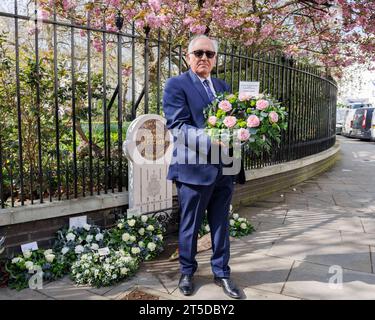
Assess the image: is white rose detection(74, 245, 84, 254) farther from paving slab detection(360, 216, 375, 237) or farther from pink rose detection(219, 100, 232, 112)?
paving slab detection(360, 216, 375, 237)

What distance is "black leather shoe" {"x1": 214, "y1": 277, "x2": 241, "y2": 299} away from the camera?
3013 millimetres

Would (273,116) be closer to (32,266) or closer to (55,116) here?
(55,116)

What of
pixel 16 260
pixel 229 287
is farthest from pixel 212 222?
pixel 16 260

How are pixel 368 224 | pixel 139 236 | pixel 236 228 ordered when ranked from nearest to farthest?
pixel 139 236, pixel 236 228, pixel 368 224

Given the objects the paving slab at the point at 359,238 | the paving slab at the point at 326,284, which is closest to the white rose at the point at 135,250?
the paving slab at the point at 326,284

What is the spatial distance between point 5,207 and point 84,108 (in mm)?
1537

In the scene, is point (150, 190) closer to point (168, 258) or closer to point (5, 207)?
point (168, 258)

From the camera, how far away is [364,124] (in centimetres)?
2180

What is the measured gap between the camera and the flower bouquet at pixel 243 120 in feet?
8.95

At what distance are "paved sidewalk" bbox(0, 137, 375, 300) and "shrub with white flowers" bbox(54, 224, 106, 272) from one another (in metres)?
0.29

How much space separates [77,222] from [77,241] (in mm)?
256

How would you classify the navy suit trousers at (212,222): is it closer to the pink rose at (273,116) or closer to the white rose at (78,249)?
the pink rose at (273,116)

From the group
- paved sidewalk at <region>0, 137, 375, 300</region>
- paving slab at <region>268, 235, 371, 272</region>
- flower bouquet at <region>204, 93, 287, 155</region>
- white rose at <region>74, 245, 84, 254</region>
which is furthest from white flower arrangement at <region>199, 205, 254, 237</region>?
flower bouquet at <region>204, 93, 287, 155</region>

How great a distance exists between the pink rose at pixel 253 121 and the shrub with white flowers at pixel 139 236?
1748 mm
